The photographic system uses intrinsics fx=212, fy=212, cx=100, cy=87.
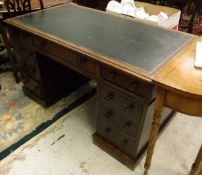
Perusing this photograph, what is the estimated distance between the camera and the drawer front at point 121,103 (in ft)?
3.76

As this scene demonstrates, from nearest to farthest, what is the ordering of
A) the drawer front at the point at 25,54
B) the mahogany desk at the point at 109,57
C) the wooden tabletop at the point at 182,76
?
the wooden tabletop at the point at 182,76
the mahogany desk at the point at 109,57
the drawer front at the point at 25,54

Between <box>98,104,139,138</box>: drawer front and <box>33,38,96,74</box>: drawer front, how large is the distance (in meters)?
0.27

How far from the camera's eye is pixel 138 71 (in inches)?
38.5

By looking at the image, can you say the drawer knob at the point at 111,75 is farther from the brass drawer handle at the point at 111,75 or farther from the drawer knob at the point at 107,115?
the drawer knob at the point at 107,115

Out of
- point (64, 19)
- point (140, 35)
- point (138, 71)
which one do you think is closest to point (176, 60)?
point (138, 71)

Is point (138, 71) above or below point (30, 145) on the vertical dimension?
above

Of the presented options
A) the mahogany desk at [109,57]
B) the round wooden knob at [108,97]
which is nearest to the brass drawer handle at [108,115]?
the mahogany desk at [109,57]

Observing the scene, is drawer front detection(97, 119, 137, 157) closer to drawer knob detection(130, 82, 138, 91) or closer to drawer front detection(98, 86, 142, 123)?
drawer front detection(98, 86, 142, 123)

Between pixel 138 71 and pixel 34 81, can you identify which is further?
pixel 34 81

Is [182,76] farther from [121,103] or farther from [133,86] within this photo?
[121,103]

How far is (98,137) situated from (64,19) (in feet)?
2.91

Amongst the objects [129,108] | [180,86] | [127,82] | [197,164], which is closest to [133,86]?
[127,82]

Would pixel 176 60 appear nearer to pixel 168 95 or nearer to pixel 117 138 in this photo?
pixel 168 95

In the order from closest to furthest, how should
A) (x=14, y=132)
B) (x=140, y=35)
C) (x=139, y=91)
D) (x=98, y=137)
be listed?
(x=139, y=91) → (x=140, y=35) → (x=98, y=137) → (x=14, y=132)
